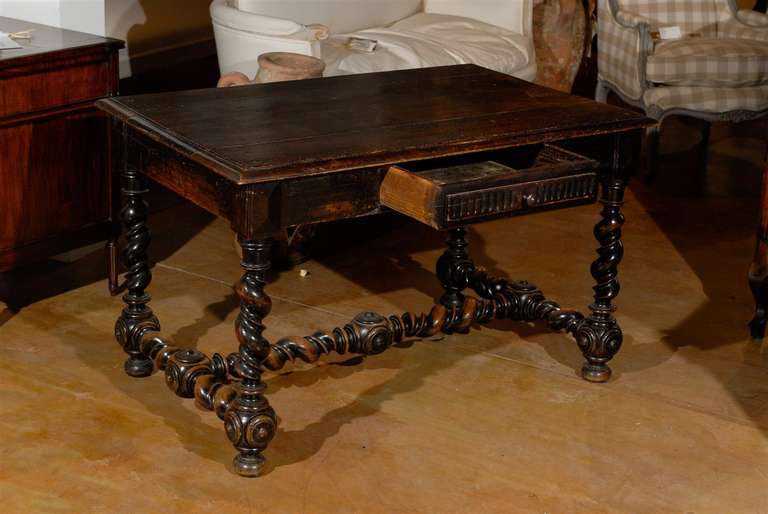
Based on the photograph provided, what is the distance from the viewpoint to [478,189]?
8.81ft

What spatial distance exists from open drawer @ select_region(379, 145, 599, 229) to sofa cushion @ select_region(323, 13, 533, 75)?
72.2 inches

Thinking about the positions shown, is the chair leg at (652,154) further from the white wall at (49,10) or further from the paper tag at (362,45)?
the white wall at (49,10)

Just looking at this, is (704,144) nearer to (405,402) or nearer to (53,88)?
(405,402)

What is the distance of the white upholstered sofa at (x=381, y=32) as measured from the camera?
14.5 feet

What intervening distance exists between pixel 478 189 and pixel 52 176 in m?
1.62

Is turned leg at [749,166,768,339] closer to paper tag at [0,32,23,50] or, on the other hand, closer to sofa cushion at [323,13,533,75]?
sofa cushion at [323,13,533,75]

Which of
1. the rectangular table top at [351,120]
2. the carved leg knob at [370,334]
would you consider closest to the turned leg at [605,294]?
the rectangular table top at [351,120]

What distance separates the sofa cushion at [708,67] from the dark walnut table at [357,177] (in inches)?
80.3

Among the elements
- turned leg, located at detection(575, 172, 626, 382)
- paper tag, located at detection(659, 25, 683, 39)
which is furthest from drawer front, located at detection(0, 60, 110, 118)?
paper tag, located at detection(659, 25, 683, 39)

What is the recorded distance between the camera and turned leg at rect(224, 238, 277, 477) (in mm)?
2674

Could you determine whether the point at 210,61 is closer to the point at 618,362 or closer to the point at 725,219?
the point at 725,219

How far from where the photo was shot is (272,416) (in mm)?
2768

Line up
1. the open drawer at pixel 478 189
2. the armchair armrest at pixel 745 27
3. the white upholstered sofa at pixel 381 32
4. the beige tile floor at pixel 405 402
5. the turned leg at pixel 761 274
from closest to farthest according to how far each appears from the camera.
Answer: the open drawer at pixel 478 189, the beige tile floor at pixel 405 402, the turned leg at pixel 761 274, the white upholstered sofa at pixel 381 32, the armchair armrest at pixel 745 27

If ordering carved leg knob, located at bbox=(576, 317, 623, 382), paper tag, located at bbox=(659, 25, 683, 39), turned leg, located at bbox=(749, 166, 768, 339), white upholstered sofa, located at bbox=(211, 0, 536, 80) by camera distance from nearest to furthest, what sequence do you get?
carved leg knob, located at bbox=(576, 317, 623, 382)
turned leg, located at bbox=(749, 166, 768, 339)
white upholstered sofa, located at bbox=(211, 0, 536, 80)
paper tag, located at bbox=(659, 25, 683, 39)
